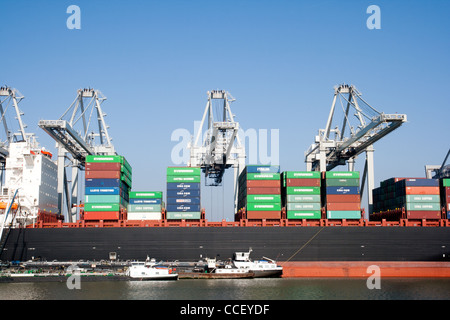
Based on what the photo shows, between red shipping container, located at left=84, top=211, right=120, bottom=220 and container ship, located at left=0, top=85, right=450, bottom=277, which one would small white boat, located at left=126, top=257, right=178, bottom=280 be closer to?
container ship, located at left=0, top=85, right=450, bottom=277

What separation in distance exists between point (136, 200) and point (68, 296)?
1621cm

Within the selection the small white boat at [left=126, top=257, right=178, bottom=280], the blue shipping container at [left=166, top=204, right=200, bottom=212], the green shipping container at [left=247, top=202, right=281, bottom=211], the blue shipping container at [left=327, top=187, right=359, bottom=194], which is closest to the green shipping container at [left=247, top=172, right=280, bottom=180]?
the green shipping container at [left=247, top=202, right=281, bottom=211]

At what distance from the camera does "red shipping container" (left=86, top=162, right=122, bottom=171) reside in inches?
1880

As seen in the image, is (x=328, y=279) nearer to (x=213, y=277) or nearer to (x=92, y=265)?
(x=213, y=277)

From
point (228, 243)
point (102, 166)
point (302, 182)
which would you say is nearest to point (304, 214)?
point (302, 182)

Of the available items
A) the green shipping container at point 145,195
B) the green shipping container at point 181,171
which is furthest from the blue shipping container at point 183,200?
the green shipping container at point 181,171

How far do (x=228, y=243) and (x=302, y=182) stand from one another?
8.99 meters

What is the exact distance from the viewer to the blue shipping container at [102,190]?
47.0m

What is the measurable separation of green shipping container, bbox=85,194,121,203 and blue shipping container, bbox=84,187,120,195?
0.28 m

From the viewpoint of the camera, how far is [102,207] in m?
46.9

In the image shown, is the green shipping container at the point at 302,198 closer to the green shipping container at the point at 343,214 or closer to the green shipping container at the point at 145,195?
the green shipping container at the point at 343,214

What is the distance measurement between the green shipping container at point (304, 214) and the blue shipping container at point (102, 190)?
16102 millimetres

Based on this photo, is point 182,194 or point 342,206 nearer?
point 342,206

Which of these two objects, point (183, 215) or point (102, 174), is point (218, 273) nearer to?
point (183, 215)
